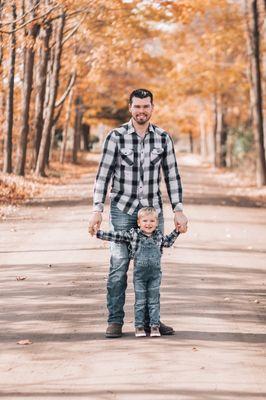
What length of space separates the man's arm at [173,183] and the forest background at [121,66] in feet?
36.2

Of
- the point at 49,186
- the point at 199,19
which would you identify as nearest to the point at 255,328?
the point at 49,186

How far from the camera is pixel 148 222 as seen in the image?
285 inches

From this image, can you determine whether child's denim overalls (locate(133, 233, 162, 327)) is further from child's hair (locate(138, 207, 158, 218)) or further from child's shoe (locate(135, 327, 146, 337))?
child's hair (locate(138, 207, 158, 218))

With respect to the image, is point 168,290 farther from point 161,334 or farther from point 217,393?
point 217,393

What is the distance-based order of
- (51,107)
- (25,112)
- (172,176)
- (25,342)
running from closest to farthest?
(25,342) < (172,176) < (25,112) < (51,107)

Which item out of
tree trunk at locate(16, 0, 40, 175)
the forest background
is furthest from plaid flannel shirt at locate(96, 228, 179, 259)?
tree trunk at locate(16, 0, 40, 175)

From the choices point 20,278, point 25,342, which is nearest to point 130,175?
point 25,342

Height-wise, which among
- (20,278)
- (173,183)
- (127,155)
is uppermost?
(127,155)

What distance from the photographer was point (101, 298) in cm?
925

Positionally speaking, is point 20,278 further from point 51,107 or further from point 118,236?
point 51,107

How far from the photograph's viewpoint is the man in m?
7.35

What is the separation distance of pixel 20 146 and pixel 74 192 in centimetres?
339

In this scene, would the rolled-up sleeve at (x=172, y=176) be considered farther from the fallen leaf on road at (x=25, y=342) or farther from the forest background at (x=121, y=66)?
the forest background at (x=121, y=66)

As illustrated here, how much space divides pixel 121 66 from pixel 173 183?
32.9 m
